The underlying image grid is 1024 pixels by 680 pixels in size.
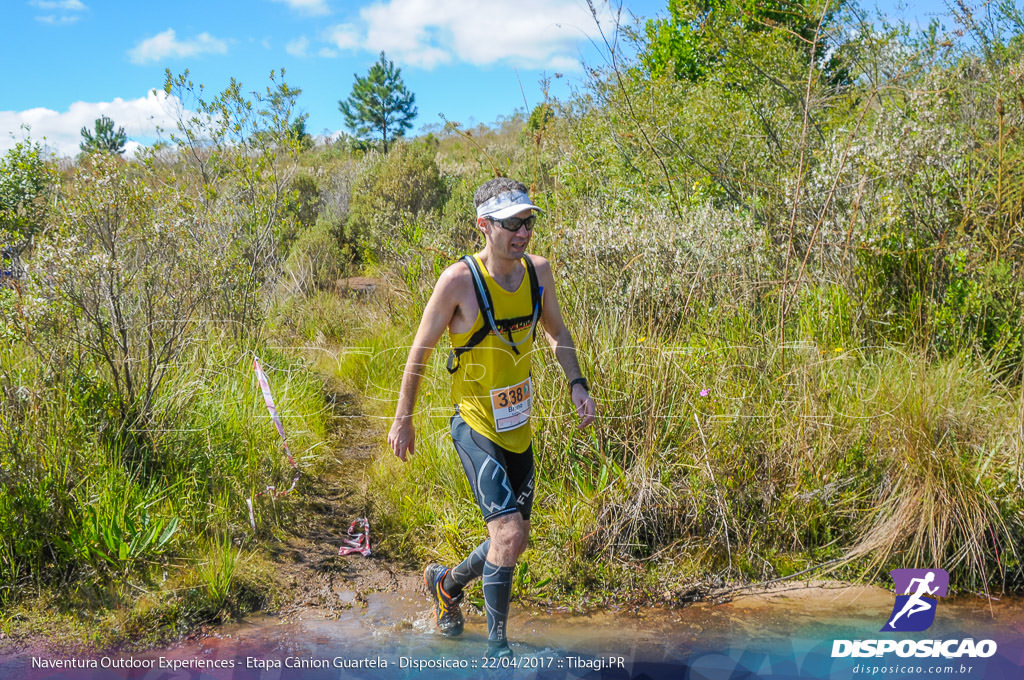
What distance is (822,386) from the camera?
4.31 meters

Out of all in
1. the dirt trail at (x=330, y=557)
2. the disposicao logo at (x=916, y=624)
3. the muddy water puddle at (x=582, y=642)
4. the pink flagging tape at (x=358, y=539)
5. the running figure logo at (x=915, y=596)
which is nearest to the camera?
the muddy water puddle at (x=582, y=642)

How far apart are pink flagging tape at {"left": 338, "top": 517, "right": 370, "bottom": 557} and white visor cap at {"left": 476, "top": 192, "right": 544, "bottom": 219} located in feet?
7.34

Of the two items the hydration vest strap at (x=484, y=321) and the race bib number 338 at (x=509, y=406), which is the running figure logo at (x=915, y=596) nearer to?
the race bib number 338 at (x=509, y=406)

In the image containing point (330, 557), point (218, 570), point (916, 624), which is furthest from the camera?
point (330, 557)

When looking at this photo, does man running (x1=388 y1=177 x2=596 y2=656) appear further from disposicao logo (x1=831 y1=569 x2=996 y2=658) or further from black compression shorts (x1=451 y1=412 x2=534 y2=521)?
disposicao logo (x1=831 y1=569 x2=996 y2=658)

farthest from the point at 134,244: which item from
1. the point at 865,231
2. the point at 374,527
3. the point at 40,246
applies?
the point at 865,231

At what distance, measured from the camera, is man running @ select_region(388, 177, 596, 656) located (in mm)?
3014

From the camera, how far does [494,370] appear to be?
10.1ft

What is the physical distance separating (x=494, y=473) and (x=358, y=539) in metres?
1.69

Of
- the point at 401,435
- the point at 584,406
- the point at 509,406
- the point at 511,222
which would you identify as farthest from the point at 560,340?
the point at 401,435

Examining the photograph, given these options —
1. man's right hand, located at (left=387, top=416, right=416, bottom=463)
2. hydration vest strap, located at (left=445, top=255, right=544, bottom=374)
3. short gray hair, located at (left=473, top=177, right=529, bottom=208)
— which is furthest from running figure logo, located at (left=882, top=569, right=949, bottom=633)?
short gray hair, located at (left=473, top=177, right=529, bottom=208)

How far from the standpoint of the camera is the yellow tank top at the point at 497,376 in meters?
3.07

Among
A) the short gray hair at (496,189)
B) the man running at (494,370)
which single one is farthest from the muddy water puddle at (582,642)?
the short gray hair at (496,189)

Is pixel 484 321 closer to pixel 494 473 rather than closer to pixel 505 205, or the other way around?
pixel 505 205
